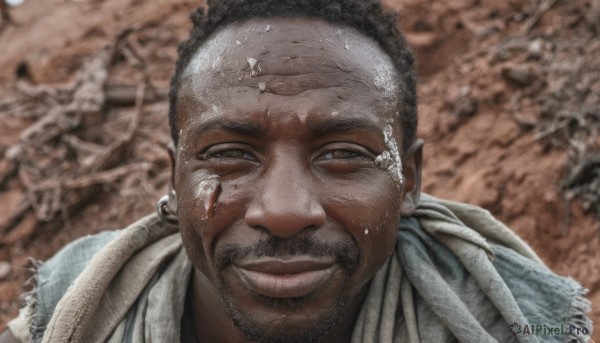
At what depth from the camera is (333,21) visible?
181 cm

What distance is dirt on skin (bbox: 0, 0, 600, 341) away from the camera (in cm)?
333

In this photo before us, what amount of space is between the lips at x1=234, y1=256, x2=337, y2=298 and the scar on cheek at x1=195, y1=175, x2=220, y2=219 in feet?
0.53

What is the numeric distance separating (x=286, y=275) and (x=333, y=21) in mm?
704

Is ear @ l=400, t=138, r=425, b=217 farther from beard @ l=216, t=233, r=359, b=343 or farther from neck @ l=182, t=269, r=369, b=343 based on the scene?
beard @ l=216, t=233, r=359, b=343

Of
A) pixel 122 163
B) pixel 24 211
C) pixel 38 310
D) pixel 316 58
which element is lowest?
pixel 24 211

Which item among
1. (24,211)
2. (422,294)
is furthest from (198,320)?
(24,211)

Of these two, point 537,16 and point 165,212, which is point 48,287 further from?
point 537,16

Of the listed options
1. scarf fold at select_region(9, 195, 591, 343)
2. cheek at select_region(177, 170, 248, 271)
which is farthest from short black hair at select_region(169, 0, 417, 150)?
scarf fold at select_region(9, 195, 591, 343)

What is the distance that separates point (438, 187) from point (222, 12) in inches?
84.0

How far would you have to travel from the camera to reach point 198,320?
2127mm

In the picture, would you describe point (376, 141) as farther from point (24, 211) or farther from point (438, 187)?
point (24, 211)

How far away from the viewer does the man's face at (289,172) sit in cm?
163

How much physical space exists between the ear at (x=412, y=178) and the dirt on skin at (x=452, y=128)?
48.8 inches

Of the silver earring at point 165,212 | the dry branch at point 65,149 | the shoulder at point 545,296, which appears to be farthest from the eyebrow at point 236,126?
the dry branch at point 65,149
